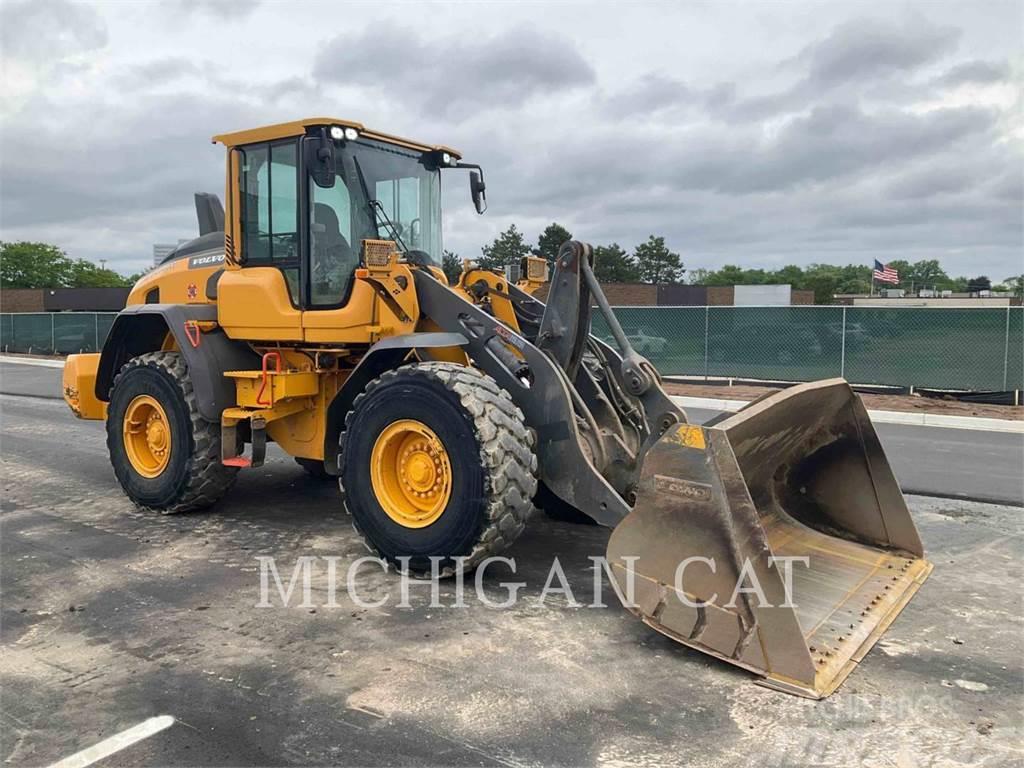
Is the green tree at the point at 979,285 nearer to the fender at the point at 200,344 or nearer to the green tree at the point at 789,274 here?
the green tree at the point at 789,274

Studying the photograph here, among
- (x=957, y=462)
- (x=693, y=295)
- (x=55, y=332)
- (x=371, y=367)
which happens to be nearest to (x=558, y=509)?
(x=371, y=367)

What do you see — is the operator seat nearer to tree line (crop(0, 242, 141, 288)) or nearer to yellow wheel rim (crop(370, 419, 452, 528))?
yellow wheel rim (crop(370, 419, 452, 528))

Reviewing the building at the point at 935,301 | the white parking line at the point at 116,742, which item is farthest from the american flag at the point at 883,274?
the white parking line at the point at 116,742

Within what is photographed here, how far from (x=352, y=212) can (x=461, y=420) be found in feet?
7.01

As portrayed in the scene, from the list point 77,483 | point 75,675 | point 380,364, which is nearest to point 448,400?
point 380,364

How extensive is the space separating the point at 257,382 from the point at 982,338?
13.4m

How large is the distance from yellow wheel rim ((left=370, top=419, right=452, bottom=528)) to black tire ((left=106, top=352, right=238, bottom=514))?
6.30ft

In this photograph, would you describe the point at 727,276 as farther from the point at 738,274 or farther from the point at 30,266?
the point at 30,266

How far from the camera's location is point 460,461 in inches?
183

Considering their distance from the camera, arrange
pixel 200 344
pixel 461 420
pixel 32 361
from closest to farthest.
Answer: pixel 461 420 → pixel 200 344 → pixel 32 361

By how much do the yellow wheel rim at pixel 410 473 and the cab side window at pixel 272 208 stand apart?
1573 millimetres

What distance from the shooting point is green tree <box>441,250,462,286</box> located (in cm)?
678

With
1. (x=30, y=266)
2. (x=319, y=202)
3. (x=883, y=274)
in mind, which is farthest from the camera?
(x=30, y=266)

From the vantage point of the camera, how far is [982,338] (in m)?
14.8
